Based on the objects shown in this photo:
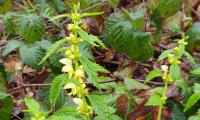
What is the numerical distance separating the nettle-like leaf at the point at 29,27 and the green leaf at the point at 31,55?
46 millimetres

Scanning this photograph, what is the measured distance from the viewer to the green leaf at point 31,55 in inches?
71.1

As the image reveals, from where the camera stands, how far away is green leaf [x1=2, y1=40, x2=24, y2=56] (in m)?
1.82

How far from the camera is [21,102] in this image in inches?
85.1

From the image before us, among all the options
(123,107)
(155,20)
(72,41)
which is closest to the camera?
(72,41)

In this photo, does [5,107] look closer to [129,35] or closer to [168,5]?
[129,35]

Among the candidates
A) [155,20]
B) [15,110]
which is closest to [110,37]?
[155,20]

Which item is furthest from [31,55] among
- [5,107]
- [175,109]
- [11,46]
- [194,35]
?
[194,35]

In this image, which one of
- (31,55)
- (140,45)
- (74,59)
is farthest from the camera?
(140,45)

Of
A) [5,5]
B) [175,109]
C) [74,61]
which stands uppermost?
[5,5]

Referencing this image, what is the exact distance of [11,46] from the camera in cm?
183

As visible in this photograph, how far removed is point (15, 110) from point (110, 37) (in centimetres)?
56

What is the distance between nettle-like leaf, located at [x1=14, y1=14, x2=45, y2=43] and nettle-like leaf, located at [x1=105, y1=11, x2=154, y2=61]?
35 centimetres

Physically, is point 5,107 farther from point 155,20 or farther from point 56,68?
point 155,20

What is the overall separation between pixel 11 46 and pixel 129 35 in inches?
21.1
